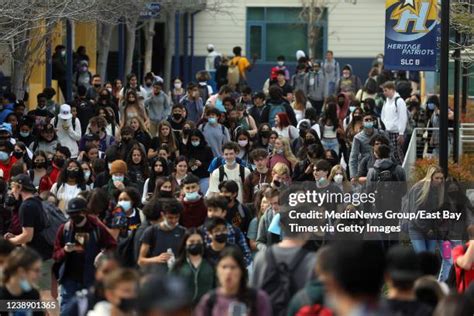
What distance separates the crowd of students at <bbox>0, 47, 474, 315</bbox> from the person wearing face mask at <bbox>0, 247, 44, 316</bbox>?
0.04ft

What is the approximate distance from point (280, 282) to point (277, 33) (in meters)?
40.9

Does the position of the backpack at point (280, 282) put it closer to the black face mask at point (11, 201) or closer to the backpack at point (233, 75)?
the black face mask at point (11, 201)

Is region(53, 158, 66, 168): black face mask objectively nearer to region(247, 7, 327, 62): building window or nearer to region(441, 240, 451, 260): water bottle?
region(441, 240, 451, 260): water bottle

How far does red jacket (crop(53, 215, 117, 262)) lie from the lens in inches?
509

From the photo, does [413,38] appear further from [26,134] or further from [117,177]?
[26,134]

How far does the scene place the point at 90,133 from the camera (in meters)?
22.2

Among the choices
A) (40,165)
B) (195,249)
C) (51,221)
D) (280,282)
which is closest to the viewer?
(280,282)

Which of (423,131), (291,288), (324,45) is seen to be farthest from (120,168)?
(324,45)

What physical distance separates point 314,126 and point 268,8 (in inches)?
1119

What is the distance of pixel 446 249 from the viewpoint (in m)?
15.4

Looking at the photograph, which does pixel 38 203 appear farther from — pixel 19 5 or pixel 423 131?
pixel 423 131

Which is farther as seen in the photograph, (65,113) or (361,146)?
(65,113)

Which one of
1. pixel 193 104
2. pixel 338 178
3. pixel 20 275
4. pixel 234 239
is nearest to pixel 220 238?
pixel 234 239

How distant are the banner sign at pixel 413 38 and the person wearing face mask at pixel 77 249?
7643mm
